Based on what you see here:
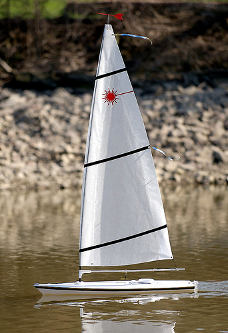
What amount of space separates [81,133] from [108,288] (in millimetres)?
27040

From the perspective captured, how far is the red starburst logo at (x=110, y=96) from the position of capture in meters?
20.3

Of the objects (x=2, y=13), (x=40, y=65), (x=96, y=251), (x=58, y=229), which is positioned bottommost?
(x=96, y=251)

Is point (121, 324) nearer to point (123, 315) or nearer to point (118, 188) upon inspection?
point (123, 315)

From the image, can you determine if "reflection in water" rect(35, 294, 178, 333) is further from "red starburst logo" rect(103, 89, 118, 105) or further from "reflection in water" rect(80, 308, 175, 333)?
"red starburst logo" rect(103, 89, 118, 105)

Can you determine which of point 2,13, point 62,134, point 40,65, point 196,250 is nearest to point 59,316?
point 196,250

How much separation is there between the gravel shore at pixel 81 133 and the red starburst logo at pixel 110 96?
75.5 ft

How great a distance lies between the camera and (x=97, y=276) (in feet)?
80.8

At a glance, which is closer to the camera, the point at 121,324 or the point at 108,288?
the point at 121,324

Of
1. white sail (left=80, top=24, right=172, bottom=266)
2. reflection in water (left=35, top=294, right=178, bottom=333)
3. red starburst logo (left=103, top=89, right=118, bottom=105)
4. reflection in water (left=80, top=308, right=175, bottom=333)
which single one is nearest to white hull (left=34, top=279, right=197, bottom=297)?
reflection in water (left=35, top=294, right=178, bottom=333)

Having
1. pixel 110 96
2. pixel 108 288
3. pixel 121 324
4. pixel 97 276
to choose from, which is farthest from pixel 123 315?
pixel 97 276

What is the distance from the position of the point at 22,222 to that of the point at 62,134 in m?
14.0

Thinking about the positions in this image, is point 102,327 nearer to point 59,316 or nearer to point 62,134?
point 59,316

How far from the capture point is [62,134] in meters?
47.2

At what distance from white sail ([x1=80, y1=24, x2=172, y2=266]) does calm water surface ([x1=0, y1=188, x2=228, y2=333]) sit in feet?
3.73
